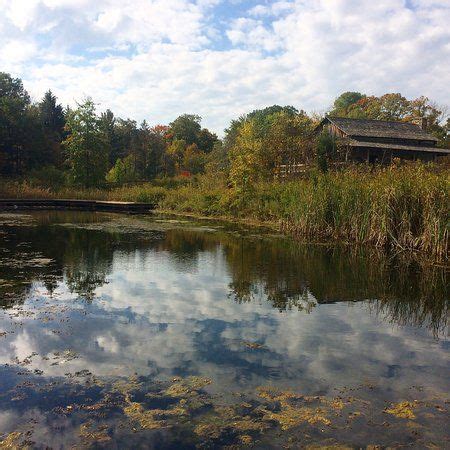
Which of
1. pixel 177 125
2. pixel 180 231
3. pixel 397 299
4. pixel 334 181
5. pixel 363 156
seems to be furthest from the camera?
pixel 177 125

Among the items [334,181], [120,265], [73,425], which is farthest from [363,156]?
[73,425]

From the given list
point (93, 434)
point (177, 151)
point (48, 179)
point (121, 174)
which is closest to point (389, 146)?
point (121, 174)

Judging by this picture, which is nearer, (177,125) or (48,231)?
(48,231)

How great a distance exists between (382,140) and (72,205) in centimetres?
2689

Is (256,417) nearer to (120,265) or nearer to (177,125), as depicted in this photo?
(120,265)

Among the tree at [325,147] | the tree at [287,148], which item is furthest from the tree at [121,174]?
the tree at [325,147]

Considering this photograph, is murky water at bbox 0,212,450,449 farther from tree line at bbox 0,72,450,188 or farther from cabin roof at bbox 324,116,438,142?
cabin roof at bbox 324,116,438,142

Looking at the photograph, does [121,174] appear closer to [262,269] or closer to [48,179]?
[48,179]

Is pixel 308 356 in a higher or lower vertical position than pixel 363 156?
lower

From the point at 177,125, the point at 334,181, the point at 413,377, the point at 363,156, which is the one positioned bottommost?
the point at 413,377

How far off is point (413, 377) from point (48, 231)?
1596cm

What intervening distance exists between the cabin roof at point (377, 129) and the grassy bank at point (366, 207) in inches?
740

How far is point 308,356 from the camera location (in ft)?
19.2

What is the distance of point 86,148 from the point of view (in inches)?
1550
